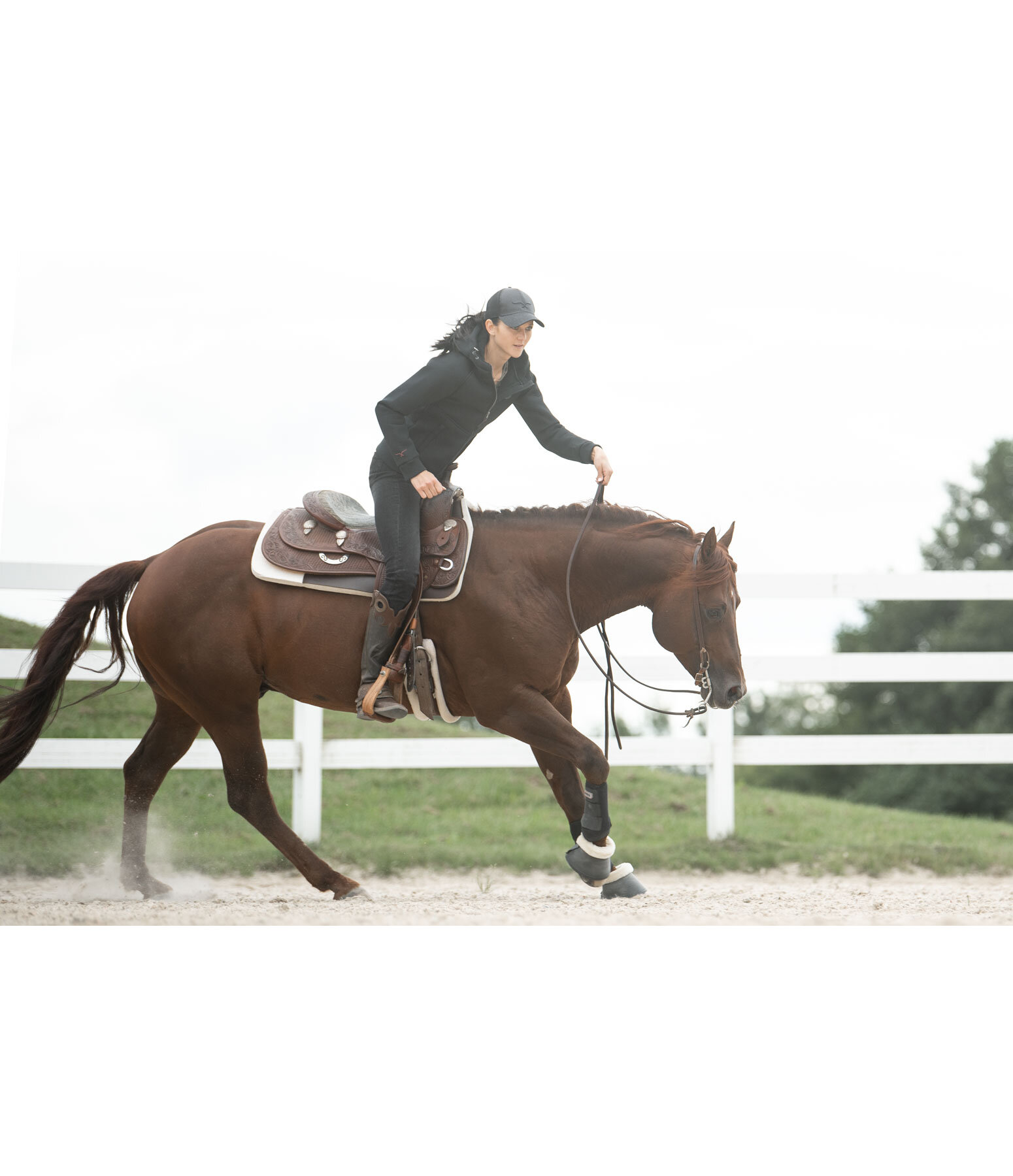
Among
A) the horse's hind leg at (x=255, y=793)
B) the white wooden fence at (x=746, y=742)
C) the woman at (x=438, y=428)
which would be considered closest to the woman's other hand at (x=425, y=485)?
the woman at (x=438, y=428)

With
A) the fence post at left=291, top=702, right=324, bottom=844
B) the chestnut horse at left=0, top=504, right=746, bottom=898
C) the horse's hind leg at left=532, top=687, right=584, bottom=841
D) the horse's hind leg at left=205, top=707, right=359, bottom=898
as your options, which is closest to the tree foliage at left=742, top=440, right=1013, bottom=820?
the fence post at left=291, top=702, right=324, bottom=844

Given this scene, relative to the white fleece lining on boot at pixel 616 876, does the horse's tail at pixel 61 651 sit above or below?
above

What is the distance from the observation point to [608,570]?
3.93 m

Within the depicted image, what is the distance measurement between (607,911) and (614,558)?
1.38 meters

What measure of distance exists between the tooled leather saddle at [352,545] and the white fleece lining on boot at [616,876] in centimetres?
120

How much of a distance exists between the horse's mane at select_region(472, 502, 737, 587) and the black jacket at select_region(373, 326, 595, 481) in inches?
10.1

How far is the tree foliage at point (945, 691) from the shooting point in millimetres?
19125

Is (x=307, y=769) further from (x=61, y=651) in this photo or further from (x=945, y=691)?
(x=945, y=691)

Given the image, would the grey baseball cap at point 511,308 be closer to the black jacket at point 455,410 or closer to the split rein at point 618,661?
the black jacket at point 455,410

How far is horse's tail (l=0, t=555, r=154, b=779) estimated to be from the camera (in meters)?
4.24

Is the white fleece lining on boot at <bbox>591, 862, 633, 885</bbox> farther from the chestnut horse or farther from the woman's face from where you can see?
the woman's face

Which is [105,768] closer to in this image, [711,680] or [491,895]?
[491,895]

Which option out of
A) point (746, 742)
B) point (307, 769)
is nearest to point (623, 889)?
point (746, 742)

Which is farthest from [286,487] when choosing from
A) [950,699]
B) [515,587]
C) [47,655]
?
[950,699]
